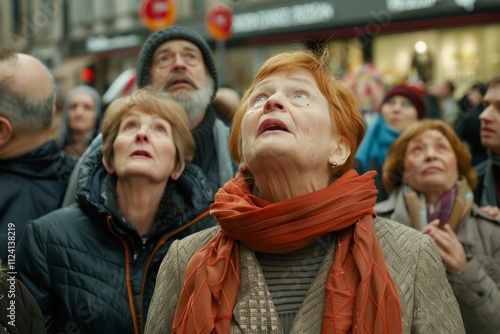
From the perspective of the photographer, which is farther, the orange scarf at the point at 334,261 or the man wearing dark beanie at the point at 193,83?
the man wearing dark beanie at the point at 193,83

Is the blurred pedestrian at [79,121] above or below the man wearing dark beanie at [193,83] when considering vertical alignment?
below

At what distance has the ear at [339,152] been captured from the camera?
256 cm

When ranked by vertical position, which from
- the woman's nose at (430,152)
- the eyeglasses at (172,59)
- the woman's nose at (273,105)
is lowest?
the woman's nose at (430,152)

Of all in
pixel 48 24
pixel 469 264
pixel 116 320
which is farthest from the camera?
pixel 48 24

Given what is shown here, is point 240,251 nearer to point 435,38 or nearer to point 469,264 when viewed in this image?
point 469,264

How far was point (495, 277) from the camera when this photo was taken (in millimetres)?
3686

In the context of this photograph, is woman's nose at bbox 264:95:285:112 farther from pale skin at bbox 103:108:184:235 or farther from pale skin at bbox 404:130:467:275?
pale skin at bbox 404:130:467:275

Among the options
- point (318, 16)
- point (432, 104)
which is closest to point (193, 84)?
point (432, 104)

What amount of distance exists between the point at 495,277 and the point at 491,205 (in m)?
0.83

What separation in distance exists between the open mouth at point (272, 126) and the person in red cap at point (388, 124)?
319 centimetres

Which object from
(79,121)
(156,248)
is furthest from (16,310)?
(79,121)

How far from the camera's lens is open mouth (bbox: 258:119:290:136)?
8.06ft

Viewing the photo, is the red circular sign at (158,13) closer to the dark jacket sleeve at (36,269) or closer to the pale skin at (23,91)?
the pale skin at (23,91)

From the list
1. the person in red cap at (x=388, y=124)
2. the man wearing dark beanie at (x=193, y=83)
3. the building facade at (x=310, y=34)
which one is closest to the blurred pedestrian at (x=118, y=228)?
the man wearing dark beanie at (x=193, y=83)
